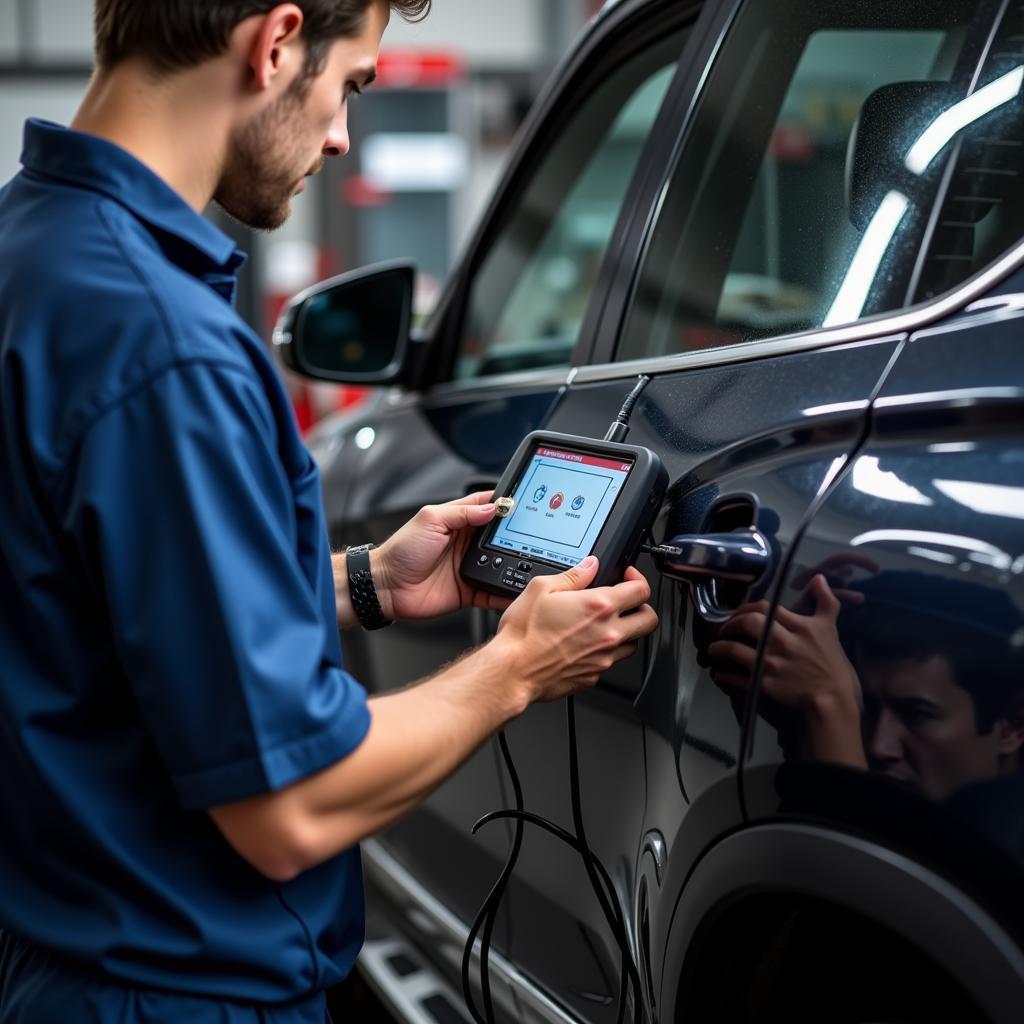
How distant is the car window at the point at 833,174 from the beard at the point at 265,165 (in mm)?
580

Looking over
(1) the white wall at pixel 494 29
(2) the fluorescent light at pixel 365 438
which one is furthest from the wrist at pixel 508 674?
(1) the white wall at pixel 494 29

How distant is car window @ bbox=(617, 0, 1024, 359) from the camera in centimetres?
141

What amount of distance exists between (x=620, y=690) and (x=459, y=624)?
55 cm

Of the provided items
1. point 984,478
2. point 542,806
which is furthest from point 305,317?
point 984,478

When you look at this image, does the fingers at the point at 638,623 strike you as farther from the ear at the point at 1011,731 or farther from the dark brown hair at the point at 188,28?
the dark brown hair at the point at 188,28

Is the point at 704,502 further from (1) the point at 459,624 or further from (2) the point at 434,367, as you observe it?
(2) the point at 434,367

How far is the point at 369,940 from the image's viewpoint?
2412 millimetres

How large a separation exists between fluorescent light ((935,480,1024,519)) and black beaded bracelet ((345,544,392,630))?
0.89 m

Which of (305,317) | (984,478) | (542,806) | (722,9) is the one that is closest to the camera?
(984,478)

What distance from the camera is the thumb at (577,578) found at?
1.46 metres

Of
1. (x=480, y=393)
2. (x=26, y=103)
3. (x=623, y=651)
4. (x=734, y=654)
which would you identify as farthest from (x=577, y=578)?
(x=26, y=103)

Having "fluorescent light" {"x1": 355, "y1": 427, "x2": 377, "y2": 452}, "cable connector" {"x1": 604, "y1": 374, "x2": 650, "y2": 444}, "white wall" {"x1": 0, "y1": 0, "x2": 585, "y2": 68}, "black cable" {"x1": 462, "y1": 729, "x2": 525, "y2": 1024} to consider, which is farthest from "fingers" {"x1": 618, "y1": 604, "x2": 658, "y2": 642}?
"white wall" {"x1": 0, "y1": 0, "x2": 585, "y2": 68}

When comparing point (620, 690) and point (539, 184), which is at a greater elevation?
point (539, 184)

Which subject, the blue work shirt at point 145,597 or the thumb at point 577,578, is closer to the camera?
the blue work shirt at point 145,597
